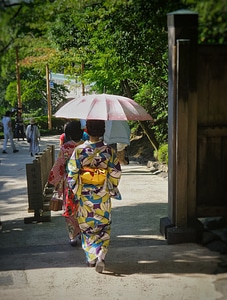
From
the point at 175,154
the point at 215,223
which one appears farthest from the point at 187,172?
the point at 215,223

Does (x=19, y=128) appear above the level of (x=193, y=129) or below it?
below

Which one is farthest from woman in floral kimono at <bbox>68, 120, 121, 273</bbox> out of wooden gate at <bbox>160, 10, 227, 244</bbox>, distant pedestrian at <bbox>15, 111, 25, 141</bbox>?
distant pedestrian at <bbox>15, 111, 25, 141</bbox>

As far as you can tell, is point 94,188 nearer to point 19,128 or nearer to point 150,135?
point 150,135

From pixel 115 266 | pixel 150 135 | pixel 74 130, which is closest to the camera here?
pixel 115 266

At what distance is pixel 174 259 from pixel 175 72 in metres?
2.14

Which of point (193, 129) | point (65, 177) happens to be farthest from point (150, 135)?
point (193, 129)

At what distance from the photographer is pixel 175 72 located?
17.7 ft

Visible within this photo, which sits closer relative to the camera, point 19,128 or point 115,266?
point 115,266

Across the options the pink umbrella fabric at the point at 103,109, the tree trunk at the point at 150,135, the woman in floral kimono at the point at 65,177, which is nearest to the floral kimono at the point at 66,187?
the woman in floral kimono at the point at 65,177

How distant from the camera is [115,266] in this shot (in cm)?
489

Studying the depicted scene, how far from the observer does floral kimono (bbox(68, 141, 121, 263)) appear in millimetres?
4945

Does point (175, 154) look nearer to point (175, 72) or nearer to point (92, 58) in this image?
point (175, 72)

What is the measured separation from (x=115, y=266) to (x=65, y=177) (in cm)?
152

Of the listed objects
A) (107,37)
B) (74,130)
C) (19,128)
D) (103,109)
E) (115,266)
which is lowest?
(115,266)
